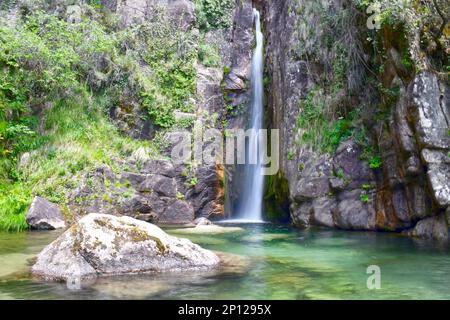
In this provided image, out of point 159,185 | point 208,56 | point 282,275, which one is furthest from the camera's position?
point 208,56

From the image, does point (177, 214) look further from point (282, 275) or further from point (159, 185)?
point (282, 275)

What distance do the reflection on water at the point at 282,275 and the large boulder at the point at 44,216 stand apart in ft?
7.94

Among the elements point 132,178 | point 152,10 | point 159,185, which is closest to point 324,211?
point 159,185

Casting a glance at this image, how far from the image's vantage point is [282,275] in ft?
23.6

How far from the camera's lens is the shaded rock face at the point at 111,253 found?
7.03 m

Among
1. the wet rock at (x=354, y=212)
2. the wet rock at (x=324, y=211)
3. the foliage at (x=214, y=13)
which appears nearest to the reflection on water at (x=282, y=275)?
the wet rock at (x=354, y=212)

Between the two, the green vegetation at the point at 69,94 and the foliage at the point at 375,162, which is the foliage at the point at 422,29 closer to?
the foliage at the point at 375,162

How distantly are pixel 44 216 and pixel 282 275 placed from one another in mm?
8873

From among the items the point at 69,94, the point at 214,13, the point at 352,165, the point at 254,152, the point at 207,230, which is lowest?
the point at 207,230

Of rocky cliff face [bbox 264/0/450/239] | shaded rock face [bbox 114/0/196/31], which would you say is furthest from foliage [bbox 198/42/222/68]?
rocky cliff face [bbox 264/0/450/239]

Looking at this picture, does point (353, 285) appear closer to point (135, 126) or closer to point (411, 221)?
point (411, 221)

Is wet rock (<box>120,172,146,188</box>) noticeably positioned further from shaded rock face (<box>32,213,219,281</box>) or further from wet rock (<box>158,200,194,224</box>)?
shaded rock face (<box>32,213,219,281</box>)

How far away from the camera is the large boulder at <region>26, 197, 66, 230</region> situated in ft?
44.2
